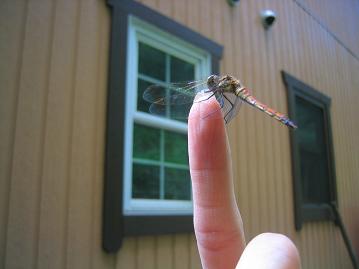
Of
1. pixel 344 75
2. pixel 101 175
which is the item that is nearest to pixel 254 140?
pixel 101 175

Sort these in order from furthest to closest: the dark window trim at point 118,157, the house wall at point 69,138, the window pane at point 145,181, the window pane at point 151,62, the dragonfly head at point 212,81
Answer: the window pane at point 151,62 → the window pane at point 145,181 → the dark window trim at point 118,157 → the house wall at point 69,138 → the dragonfly head at point 212,81

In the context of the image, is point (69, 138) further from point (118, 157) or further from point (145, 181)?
point (145, 181)

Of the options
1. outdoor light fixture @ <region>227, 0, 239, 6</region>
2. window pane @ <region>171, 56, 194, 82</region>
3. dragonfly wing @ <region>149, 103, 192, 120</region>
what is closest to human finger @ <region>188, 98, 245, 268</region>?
dragonfly wing @ <region>149, 103, 192, 120</region>

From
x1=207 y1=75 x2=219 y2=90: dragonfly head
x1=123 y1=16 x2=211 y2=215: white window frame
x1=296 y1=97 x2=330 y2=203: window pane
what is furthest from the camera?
x1=296 y1=97 x2=330 y2=203: window pane

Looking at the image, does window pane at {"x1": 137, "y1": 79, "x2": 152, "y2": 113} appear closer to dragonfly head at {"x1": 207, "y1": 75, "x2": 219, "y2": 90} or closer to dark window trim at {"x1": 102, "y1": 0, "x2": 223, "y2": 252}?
dark window trim at {"x1": 102, "y1": 0, "x2": 223, "y2": 252}

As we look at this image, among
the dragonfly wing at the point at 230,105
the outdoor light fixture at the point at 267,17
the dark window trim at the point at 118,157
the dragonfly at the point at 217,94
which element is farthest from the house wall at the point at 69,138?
the dragonfly wing at the point at 230,105

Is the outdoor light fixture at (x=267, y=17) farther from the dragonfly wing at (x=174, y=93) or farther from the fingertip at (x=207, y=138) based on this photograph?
the fingertip at (x=207, y=138)

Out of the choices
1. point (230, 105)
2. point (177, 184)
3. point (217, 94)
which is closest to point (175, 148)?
point (177, 184)
